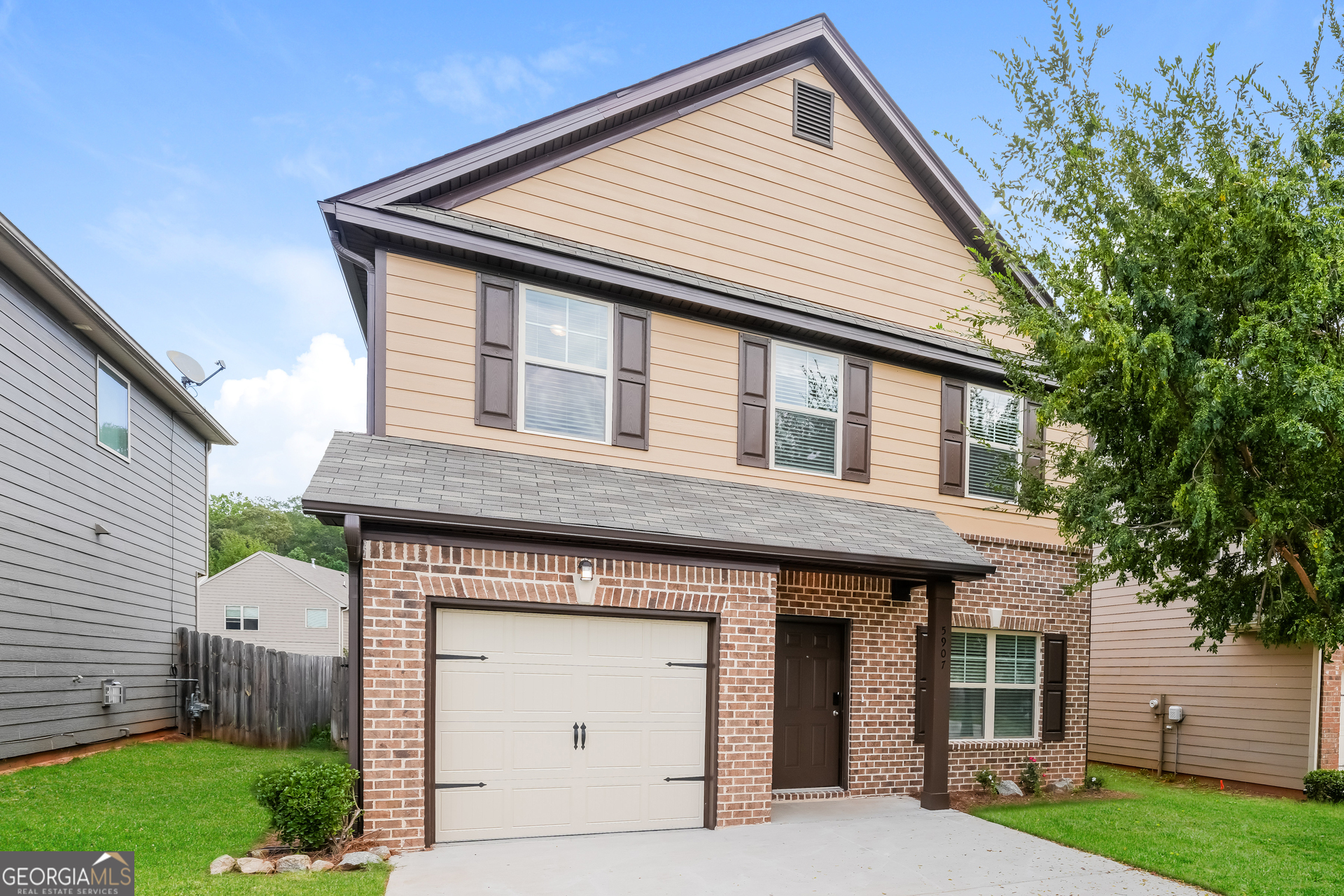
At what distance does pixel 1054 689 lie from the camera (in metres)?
10.8

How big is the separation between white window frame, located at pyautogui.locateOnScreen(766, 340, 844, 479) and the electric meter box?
30.9ft

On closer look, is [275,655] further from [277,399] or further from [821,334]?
[277,399]

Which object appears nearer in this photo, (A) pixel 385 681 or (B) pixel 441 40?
(A) pixel 385 681

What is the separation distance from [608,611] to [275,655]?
7470mm

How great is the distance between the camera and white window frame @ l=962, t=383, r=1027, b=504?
10.9 m

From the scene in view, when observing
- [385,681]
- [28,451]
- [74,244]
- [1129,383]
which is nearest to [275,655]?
[28,451]

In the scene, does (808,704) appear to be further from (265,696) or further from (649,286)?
(265,696)

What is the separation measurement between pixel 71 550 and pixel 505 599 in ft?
24.4

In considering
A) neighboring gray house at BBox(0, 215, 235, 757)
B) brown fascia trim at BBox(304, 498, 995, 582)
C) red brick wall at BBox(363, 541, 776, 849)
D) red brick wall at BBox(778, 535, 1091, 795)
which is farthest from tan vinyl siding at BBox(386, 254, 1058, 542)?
neighboring gray house at BBox(0, 215, 235, 757)

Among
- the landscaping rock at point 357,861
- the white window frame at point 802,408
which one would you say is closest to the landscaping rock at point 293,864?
the landscaping rock at point 357,861

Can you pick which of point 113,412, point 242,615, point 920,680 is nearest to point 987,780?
point 920,680

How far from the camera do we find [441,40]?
894 inches

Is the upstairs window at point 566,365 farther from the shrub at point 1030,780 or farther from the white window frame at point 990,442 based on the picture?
the shrub at point 1030,780

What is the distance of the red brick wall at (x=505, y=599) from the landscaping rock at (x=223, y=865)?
0.94m
